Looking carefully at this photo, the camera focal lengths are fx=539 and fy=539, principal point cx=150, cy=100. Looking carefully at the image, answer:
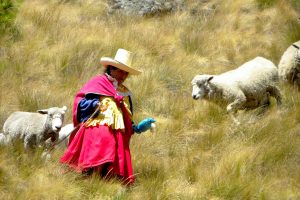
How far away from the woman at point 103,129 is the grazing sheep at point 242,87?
6.04 ft

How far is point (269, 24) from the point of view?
1155 cm

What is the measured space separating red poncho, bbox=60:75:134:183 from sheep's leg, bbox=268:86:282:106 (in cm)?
312

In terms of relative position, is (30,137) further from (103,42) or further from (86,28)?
(86,28)

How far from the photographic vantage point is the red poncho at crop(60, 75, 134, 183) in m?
5.15

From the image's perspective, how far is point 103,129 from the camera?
17.1ft

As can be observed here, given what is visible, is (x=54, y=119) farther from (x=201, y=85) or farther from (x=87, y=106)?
(x=201, y=85)

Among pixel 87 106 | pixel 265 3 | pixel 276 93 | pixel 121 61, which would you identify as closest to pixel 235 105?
pixel 276 93

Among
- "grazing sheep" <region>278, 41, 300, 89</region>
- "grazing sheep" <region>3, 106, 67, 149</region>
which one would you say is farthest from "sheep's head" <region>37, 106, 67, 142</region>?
"grazing sheep" <region>278, 41, 300, 89</region>

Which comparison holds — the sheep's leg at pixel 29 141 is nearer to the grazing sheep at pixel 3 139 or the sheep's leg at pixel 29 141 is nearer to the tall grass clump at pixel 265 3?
the grazing sheep at pixel 3 139

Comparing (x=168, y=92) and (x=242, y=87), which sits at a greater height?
(x=242, y=87)

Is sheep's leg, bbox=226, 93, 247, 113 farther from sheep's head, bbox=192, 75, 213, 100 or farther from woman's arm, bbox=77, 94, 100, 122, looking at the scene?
woman's arm, bbox=77, 94, 100, 122

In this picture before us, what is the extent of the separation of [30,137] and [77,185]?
0.95 m

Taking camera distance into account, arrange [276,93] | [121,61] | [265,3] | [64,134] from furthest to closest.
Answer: [265,3] < [276,93] < [64,134] < [121,61]

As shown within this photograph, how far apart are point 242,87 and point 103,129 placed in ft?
9.02
